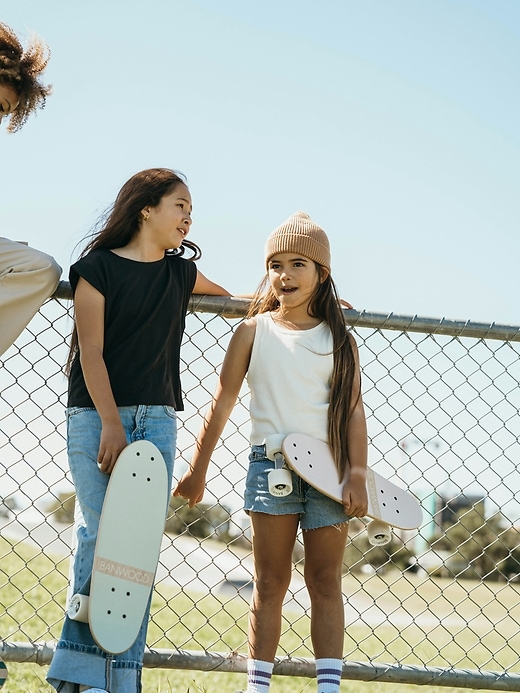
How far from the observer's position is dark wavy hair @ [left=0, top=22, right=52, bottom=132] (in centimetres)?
301

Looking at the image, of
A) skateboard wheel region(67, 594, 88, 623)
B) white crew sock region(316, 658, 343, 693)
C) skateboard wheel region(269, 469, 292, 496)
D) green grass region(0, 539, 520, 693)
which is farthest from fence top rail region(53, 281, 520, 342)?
white crew sock region(316, 658, 343, 693)

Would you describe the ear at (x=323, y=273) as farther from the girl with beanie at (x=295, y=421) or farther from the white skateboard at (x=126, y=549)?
the white skateboard at (x=126, y=549)

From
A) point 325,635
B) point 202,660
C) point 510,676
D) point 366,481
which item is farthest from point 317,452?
point 510,676

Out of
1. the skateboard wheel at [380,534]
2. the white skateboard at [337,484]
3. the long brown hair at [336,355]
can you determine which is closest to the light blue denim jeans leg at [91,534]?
the white skateboard at [337,484]

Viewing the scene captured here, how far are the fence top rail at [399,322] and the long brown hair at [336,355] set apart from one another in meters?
0.07

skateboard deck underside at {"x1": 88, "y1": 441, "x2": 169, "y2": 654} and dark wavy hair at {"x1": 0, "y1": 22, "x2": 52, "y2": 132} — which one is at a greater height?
dark wavy hair at {"x1": 0, "y1": 22, "x2": 52, "y2": 132}

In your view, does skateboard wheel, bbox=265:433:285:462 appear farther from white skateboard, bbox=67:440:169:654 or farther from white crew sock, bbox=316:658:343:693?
white crew sock, bbox=316:658:343:693

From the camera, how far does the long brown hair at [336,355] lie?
3023 millimetres

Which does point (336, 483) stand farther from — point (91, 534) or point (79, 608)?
point (79, 608)

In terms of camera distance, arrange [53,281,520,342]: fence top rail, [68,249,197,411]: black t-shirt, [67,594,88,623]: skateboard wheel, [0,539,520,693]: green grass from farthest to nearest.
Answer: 1. [0,539,520,693]: green grass
2. [53,281,520,342]: fence top rail
3. [68,249,197,411]: black t-shirt
4. [67,594,88,623]: skateboard wheel

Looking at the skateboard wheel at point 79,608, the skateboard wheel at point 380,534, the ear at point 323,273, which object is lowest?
the skateboard wheel at point 79,608

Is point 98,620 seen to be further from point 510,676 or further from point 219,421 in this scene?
point 510,676

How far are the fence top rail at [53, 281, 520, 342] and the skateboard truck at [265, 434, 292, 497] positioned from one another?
56 centimetres

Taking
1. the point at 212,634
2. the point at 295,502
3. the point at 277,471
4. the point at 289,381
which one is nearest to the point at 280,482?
the point at 277,471
